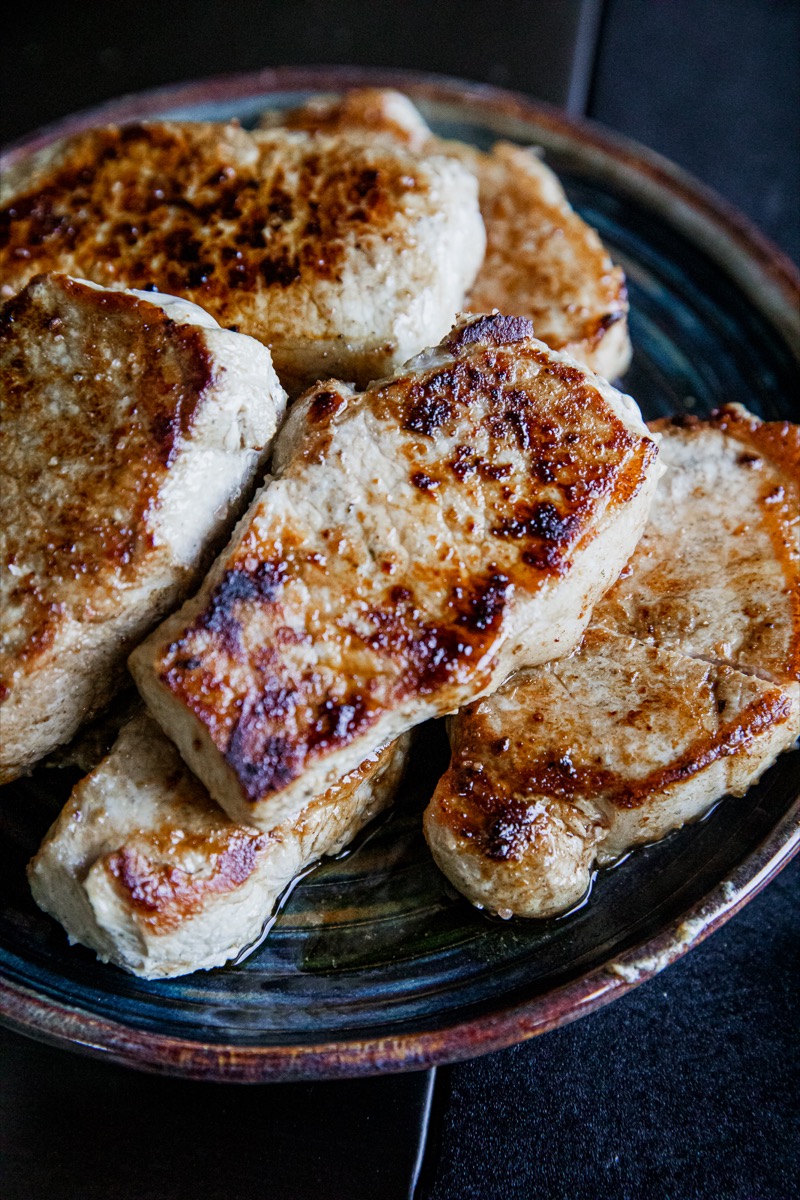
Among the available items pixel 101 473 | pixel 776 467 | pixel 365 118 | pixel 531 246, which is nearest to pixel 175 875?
pixel 101 473

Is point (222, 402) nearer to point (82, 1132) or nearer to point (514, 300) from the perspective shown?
point (514, 300)

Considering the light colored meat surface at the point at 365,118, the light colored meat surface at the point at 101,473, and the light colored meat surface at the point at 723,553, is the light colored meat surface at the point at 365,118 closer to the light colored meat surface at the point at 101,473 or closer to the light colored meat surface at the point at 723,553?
the light colored meat surface at the point at 101,473

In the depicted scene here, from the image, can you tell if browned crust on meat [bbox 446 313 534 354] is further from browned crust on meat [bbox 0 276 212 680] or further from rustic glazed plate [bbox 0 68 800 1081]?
rustic glazed plate [bbox 0 68 800 1081]

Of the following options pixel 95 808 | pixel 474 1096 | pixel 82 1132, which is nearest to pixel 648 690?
pixel 474 1096

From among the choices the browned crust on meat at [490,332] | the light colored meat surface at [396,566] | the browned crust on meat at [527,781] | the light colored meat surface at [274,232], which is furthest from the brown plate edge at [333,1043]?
the light colored meat surface at [274,232]

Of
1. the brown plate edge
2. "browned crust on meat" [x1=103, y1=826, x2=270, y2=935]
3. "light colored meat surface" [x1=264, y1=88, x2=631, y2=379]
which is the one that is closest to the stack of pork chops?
"browned crust on meat" [x1=103, y1=826, x2=270, y2=935]

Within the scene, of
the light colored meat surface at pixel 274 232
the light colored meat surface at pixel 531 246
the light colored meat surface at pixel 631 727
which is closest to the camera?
the light colored meat surface at pixel 631 727

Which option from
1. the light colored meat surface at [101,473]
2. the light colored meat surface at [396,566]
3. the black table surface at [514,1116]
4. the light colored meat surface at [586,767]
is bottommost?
the black table surface at [514,1116]

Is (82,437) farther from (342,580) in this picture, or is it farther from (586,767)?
(586,767)
